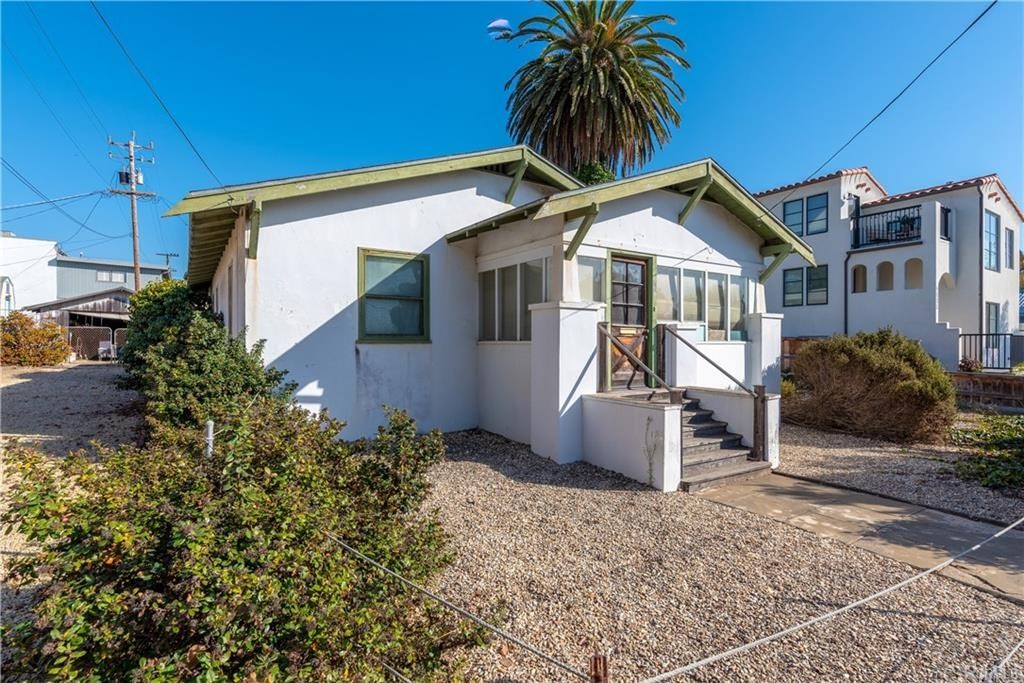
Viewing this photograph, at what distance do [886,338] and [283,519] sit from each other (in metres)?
10.5

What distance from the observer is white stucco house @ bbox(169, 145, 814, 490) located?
6.79 meters

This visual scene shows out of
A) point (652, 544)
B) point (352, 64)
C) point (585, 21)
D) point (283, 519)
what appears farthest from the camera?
point (585, 21)

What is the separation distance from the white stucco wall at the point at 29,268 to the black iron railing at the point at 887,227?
174 ft

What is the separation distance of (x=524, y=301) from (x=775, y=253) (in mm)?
5329

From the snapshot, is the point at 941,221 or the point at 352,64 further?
the point at 941,221

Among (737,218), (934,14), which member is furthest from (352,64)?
(934,14)

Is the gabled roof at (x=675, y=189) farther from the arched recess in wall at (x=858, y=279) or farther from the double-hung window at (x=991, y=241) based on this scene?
the double-hung window at (x=991, y=241)

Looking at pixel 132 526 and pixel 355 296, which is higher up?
pixel 355 296

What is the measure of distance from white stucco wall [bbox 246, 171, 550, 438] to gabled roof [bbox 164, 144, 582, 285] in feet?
1.17

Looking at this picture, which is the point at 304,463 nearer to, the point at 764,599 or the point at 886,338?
the point at 764,599

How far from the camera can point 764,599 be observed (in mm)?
3447

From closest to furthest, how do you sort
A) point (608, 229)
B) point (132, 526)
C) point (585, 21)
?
point (132, 526) < point (608, 229) < point (585, 21)

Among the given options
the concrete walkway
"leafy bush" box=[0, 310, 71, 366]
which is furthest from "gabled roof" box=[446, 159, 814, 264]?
"leafy bush" box=[0, 310, 71, 366]

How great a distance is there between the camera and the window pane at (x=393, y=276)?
816 cm
